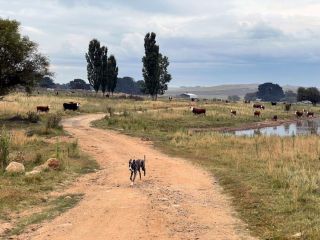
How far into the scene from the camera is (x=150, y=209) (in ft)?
45.9

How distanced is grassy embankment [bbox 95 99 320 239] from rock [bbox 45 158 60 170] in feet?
22.5

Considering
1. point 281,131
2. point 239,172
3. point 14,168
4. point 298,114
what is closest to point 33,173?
point 14,168

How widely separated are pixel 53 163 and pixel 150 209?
820 centimetres

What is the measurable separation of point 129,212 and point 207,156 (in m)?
14.5

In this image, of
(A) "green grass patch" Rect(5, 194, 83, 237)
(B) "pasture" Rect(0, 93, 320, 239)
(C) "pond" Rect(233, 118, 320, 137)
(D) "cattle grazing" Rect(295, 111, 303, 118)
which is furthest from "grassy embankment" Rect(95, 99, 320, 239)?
(D) "cattle grazing" Rect(295, 111, 303, 118)

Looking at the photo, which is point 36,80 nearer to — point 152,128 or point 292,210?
point 152,128

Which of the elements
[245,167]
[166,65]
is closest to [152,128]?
[245,167]

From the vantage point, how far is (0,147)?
20.8 meters

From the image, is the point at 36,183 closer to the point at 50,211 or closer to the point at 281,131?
the point at 50,211

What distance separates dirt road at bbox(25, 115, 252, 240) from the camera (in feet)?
38.3

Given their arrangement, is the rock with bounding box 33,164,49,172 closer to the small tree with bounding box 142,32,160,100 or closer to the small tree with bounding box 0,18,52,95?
the small tree with bounding box 0,18,52,95

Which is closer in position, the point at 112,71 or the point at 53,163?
the point at 53,163

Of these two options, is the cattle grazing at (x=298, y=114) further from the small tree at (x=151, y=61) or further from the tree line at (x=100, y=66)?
the tree line at (x=100, y=66)

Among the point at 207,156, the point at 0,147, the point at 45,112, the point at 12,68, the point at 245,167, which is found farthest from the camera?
the point at 45,112
